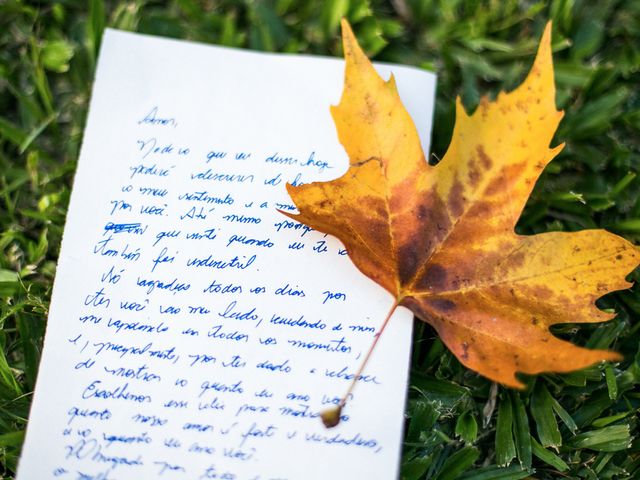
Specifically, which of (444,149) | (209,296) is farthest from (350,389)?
(444,149)

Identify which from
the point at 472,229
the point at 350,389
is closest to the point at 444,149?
the point at 472,229

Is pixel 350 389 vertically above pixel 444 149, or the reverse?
pixel 444 149

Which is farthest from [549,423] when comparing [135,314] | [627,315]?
[135,314]

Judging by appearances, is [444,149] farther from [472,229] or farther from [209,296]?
[209,296]

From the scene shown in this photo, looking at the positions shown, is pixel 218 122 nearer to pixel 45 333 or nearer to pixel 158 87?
pixel 158 87

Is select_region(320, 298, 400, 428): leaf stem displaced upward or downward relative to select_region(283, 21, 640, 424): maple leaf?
downward

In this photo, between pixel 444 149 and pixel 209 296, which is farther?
pixel 444 149
